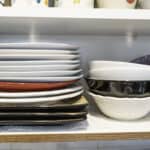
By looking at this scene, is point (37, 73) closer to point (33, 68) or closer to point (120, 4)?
point (33, 68)

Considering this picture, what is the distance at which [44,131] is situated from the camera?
Answer: 21.1 inches

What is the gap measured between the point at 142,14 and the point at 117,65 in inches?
5.1

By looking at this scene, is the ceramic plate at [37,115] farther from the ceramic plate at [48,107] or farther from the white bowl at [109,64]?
the white bowl at [109,64]

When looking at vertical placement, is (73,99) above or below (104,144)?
above

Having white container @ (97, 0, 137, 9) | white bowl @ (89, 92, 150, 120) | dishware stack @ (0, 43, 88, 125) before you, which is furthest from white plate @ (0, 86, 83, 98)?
white container @ (97, 0, 137, 9)

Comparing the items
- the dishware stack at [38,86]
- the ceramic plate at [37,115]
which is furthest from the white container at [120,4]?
the ceramic plate at [37,115]

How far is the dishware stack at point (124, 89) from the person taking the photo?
23.2 inches

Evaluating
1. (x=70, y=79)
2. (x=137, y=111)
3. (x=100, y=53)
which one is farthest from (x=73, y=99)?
(x=100, y=53)

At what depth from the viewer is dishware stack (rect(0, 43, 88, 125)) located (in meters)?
0.53

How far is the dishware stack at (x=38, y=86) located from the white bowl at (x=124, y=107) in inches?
2.7

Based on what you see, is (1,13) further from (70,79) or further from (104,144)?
(104,144)

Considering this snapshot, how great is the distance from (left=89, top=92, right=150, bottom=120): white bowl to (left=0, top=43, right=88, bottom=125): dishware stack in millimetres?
69

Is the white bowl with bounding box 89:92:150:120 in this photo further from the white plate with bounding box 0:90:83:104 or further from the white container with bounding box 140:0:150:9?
the white container with bounding box 140:0:150:9

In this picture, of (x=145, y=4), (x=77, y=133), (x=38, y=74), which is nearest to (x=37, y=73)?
(x=38, y=74)
